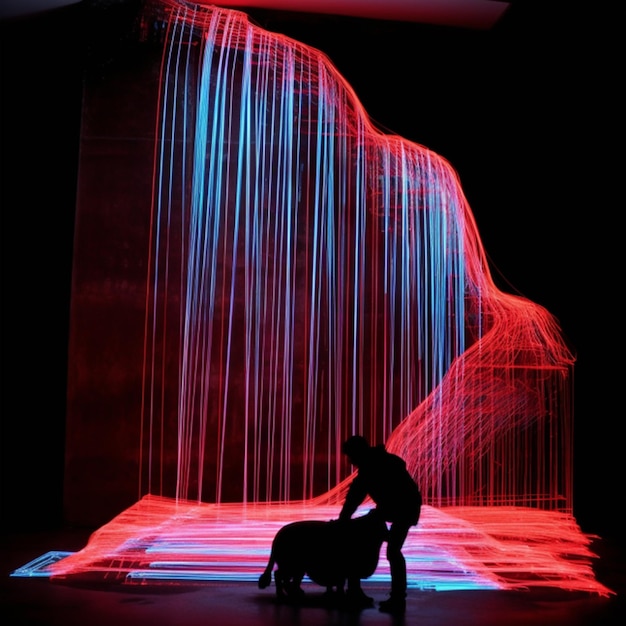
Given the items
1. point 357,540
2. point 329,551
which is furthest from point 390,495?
point 329,551

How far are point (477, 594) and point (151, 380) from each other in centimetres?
413

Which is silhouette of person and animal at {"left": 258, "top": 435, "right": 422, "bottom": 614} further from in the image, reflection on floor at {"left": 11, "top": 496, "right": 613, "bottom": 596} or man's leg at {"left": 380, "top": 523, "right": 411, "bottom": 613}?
reflection on floor at {"left": 11, "top": 496, "right": 613, "bottom": 596}

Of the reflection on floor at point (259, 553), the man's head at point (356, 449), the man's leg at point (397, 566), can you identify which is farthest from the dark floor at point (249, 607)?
the man's head at point (356, 449)

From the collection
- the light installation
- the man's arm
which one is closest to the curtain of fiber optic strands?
the light installation

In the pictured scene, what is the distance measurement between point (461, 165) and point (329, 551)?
544 cm

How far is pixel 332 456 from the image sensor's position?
26.0 feet

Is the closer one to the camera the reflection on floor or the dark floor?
the dark floor

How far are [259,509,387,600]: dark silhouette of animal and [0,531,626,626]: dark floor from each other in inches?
6.1

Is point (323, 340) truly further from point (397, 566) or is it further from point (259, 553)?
point (397, 566)

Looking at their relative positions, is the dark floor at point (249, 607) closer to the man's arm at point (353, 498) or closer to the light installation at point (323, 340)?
the man's arm at point (353, 498)

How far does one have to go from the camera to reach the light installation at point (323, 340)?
6973 millimetres

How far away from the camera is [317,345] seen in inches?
310

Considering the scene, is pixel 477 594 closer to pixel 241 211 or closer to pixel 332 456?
pixel 332 456

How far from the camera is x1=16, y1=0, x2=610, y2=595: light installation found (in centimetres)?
697
